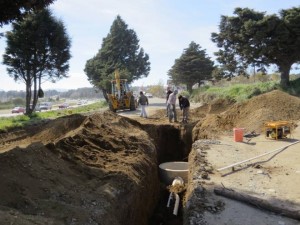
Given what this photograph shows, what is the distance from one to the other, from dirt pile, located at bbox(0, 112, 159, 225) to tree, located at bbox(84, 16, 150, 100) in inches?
1300

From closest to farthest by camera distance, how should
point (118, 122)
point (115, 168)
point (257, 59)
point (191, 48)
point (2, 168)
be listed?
point (2, 168)
point (115, 168)
point (118, 122)
point (257, 59)
point (191, 48)

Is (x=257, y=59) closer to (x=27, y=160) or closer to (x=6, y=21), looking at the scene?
(x=6, y=21)

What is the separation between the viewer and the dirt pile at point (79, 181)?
5.64 meters

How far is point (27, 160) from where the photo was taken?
7.17 meters

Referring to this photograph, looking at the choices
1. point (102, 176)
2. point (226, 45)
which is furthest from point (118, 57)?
point (102, 176)

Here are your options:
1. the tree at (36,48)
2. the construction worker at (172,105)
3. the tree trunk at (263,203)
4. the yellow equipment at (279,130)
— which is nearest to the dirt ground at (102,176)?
the tree trunk at (263,203)

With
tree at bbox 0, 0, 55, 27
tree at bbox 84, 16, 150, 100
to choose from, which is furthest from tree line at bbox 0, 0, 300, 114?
tree at bbox 84, 16, 150, 100

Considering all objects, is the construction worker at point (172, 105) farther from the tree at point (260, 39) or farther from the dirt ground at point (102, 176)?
the tree at point (260, 39)

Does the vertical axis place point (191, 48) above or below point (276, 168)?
above

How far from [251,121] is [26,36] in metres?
15.1

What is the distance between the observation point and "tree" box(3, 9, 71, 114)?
71.3 feet

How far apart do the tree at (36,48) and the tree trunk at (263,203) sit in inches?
721

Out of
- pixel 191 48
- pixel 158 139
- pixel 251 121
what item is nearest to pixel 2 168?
pixel 158 139

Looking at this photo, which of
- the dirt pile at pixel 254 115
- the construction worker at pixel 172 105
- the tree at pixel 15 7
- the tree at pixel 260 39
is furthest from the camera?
the tree at pixel 260 39
